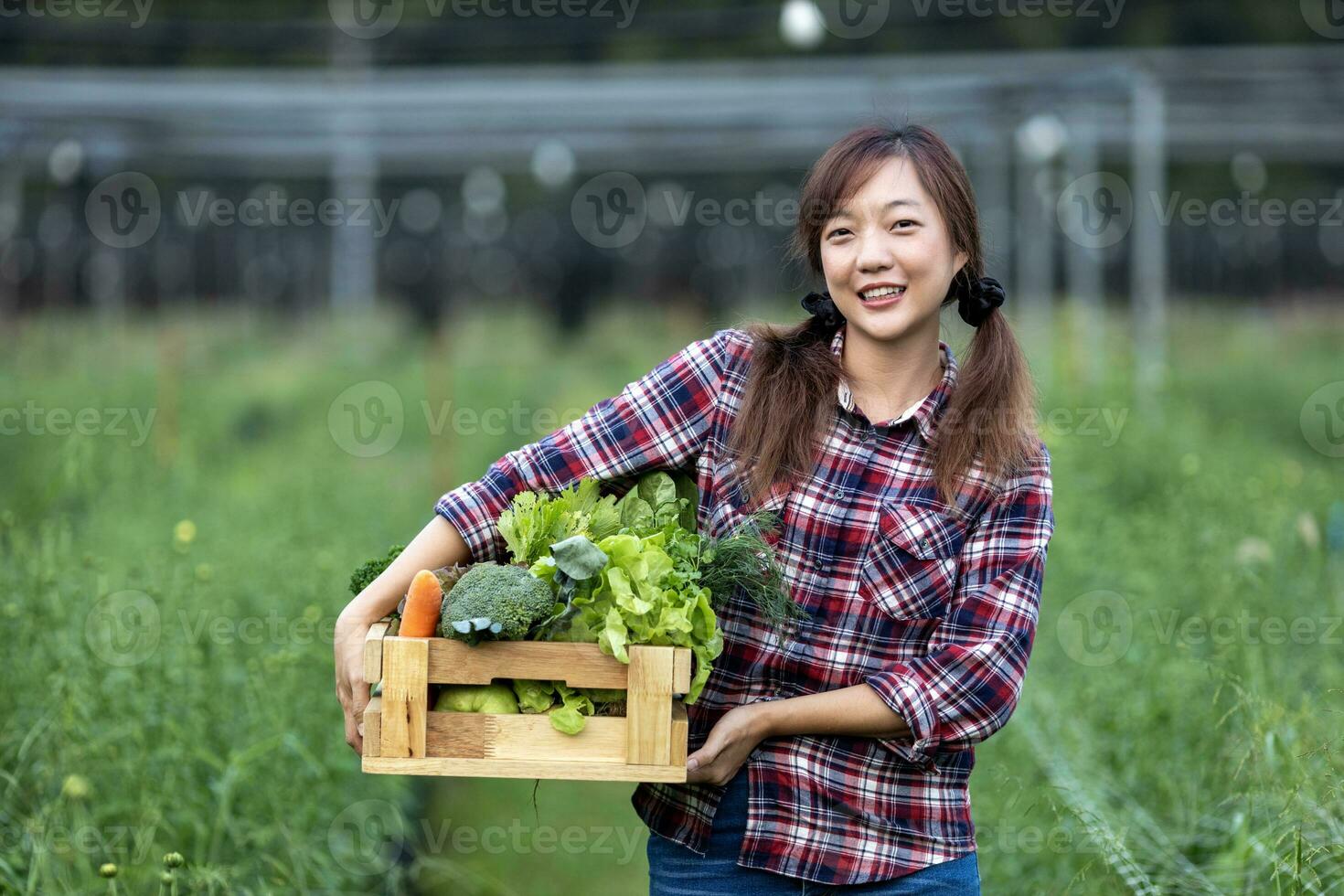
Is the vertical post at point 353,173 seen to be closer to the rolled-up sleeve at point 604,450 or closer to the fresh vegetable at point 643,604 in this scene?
the rolled-up sleeve at point 604,450

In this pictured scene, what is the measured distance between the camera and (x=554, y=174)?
2197 centimetres

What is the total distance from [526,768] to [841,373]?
3.05 feet

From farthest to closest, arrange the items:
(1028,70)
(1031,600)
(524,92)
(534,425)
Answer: (524,92) → (534,425) → (1028,70) → (1031,600)

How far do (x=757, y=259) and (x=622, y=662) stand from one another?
24934 millimetres

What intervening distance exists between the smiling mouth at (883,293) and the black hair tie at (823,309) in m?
0.19

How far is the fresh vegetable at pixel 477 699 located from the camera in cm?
232

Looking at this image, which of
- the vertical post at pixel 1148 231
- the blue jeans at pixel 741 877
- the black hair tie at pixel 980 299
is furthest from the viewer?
the vertical post at pixel 1148 231

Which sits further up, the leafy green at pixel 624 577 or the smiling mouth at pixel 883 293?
the smiling mouth at pixel 883 293

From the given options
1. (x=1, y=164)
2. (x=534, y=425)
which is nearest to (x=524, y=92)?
(x=534, y=425)

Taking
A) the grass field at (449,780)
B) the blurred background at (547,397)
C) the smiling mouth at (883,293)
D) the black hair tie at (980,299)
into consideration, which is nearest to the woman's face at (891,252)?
the smiling mouth at (883,293)

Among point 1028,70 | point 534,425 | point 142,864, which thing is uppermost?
point 1028,70

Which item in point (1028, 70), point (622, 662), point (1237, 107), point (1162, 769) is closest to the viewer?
point (622, 662)

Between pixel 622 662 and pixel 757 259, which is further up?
pixel 757 259

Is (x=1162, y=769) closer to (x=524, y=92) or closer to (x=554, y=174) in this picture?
(x=524, y=92)
